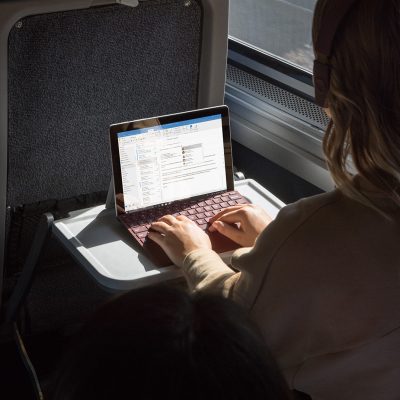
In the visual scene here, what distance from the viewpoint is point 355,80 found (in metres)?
1.24

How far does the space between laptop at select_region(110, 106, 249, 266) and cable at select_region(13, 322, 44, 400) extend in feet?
1.84

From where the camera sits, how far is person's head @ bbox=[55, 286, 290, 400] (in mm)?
663

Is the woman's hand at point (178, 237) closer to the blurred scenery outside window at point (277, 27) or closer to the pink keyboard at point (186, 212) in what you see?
the pink keyboard at point (186, 212)

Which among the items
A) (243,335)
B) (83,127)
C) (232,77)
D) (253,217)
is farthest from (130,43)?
(243,335)

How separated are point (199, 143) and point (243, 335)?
1064 millimetres

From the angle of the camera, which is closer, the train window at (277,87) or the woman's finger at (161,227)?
the woman's finger at (161,227)

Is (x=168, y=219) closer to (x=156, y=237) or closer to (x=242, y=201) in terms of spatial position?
(x=156, y=237)

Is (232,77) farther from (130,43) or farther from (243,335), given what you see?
(243,335)

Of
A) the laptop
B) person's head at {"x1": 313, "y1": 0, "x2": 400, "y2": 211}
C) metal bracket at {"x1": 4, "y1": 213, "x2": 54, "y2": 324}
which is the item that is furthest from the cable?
person's head at {"x1": 313, "y1": 0, "x2": 400, "y2": 211}

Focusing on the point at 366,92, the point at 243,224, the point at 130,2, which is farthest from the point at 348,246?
the point at 130,2

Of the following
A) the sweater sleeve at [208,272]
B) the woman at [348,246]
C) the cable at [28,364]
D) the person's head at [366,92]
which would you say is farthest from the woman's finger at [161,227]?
the cable at [28,364]

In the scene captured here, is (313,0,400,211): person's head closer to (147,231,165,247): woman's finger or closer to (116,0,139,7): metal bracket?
(147,231,165,247): woman's finger

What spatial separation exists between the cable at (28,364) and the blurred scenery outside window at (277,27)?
110 centimetres

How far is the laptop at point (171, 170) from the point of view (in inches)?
65.6
